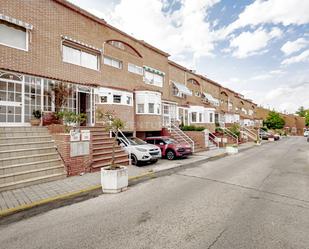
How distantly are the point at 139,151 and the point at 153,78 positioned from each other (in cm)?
1235

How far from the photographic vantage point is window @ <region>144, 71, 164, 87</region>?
22500mm

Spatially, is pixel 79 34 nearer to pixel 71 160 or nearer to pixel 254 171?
pixel 71 160

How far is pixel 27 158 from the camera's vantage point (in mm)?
9242

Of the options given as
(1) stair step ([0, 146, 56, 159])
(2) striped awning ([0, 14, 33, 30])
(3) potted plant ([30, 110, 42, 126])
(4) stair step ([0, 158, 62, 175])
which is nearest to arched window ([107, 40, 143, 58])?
(2) striped awning ([0, 14, 33, 30])

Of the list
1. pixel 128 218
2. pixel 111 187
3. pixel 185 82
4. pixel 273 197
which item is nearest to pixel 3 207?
pixel 111 187

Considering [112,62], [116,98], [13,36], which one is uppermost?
[112,62]

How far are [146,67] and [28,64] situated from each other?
11.9 m

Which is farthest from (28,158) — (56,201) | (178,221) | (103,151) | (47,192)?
(178,221)

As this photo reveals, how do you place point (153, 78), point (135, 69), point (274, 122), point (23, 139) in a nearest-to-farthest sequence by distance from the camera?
point (23, 139), point (135, 69), point (153, 78), point (274, 122)

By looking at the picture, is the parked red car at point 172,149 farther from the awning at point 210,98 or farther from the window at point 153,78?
the awning at point 210,98

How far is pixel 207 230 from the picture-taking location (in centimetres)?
494

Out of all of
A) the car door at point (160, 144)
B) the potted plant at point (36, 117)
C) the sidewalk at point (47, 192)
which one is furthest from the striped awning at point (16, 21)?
the car door at point (160, 144)

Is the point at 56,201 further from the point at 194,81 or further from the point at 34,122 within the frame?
the point at 194,81

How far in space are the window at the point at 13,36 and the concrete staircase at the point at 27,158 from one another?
4957mm
